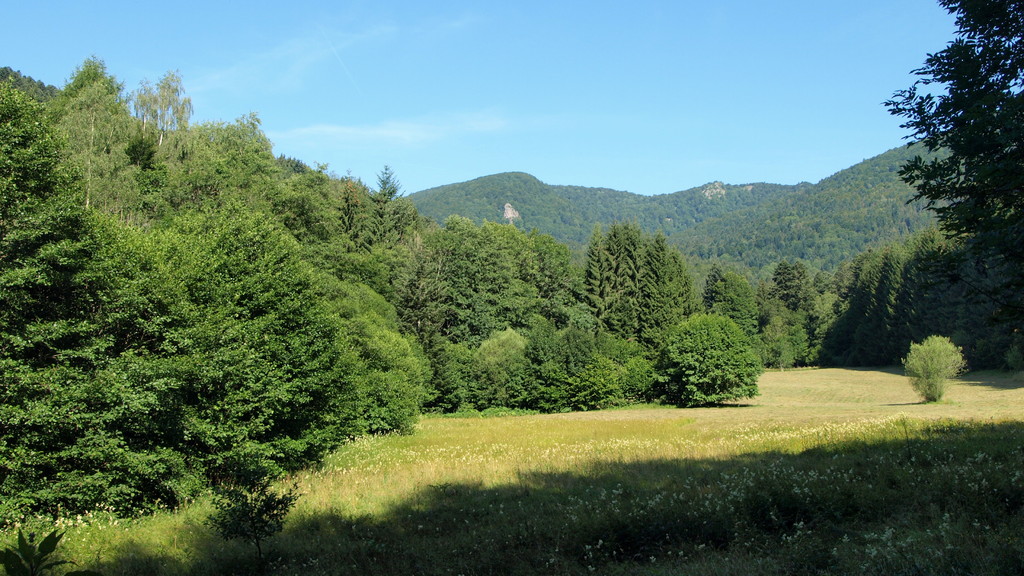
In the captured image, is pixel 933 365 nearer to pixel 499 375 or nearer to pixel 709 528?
pixel 499 375

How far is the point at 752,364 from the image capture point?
159ft

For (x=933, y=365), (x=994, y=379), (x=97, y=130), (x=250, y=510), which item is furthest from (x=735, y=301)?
(x=250, y=510)

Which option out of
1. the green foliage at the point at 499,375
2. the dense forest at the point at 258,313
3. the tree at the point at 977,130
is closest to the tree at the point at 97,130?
the dense forest at the point at 258,313

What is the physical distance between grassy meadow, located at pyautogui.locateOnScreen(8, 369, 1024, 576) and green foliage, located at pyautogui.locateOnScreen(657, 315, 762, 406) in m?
30.0

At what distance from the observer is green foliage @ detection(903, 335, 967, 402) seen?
38.4 metres

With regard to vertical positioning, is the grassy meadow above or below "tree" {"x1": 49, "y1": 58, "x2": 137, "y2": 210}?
below

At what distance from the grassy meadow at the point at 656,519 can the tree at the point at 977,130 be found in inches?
150

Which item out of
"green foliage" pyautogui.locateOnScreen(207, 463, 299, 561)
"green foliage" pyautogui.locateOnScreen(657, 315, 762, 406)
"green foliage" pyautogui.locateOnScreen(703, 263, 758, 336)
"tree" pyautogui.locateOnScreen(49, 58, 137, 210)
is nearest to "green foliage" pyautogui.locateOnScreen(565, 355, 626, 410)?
"green foliage" pyautogui.locateOnScreen(657, 315, 762, 406)

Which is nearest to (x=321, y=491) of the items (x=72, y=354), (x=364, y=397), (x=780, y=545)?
(x=72, y=354)

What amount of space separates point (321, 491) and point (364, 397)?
49.3 ft

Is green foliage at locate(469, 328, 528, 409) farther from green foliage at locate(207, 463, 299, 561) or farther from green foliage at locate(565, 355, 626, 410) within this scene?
green foliage at locate(207, 463, 299, 561)

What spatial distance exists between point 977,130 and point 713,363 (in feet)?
131

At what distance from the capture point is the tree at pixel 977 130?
9.35 metres

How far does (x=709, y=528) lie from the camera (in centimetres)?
918
